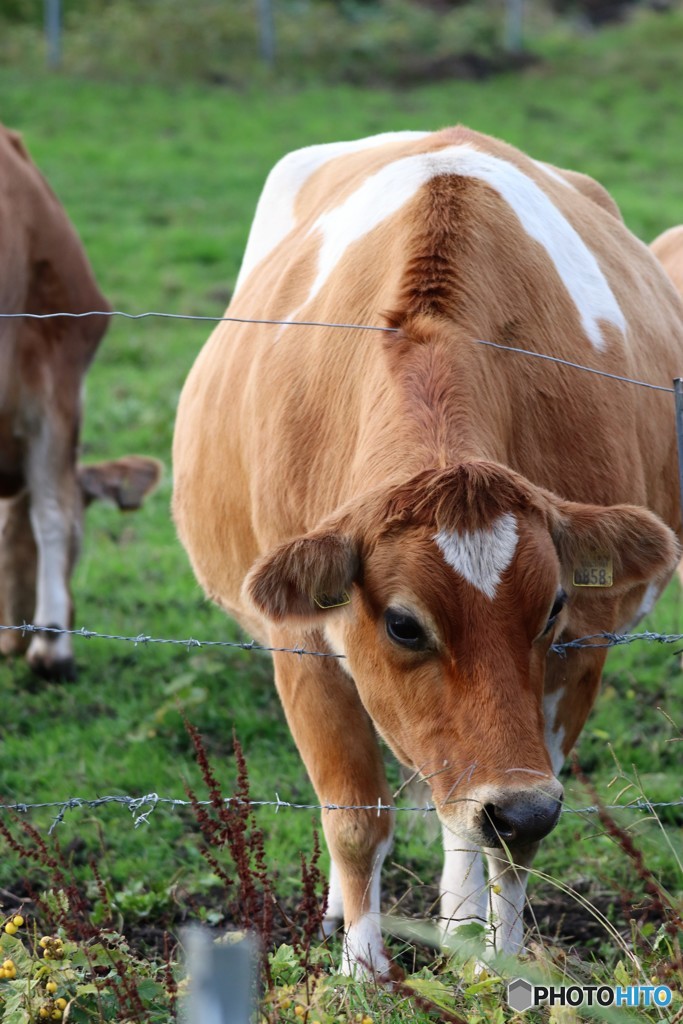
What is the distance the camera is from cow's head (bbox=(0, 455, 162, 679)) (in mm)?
6352

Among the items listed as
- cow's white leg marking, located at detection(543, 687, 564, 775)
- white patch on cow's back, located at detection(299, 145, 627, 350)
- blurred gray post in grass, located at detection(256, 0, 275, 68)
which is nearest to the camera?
cow's white leg marking, located at detection(543, 687, 564, 775)

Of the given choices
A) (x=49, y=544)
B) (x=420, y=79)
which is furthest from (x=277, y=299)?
(x=420, y=79)

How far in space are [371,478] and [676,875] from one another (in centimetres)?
193

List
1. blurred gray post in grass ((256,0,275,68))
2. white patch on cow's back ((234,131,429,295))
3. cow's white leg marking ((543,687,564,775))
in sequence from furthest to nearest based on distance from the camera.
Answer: blurred gray post in grass ((256,0,275,68)) → white patch on cow's back ((234,131,429,295)) → cow's white leg marking ((543,687,564,775))

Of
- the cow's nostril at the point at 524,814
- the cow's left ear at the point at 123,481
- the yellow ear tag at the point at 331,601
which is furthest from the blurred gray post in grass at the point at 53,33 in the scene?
the cow's nostril at the point at 524,814

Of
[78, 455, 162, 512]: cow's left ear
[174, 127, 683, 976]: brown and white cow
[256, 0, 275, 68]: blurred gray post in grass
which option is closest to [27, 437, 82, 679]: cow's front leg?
[78, 455, 162, 512]: cow's left ear

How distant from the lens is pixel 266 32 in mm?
18797

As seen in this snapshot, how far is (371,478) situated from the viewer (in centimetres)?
325

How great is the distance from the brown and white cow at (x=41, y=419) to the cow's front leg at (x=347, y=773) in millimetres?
2996

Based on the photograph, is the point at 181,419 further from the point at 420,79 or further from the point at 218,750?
the point at 420,79

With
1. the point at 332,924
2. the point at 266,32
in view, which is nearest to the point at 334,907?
the point at 332,924

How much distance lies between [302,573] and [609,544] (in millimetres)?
701

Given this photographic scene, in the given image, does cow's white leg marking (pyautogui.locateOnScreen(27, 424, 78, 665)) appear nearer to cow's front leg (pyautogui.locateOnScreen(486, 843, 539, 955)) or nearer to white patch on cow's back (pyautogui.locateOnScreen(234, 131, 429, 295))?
white patch on cow's back (pyautogui.locateOnScreen(234, 131, 429, 295))

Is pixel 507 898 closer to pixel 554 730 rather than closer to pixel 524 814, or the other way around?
pixel 554 730
